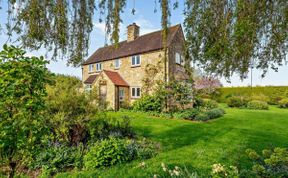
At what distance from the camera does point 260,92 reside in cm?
3111

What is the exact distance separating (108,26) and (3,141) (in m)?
2.12

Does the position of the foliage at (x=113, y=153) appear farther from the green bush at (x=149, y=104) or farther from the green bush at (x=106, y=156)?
the green bush at (x=149, y=104)

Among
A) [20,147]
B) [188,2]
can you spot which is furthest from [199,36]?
[20,147]

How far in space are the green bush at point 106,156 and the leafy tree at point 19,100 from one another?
91.8 inches

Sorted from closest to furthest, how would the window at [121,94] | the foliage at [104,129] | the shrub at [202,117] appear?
the foliage at [104,129]
the shrub at [202,117]
the window at [121,94]

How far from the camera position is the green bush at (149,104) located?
17.1m

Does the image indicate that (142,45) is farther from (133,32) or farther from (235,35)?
(235,35)

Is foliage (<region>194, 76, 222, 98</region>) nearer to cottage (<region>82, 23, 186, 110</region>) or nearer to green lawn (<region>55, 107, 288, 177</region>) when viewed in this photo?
green lawn (<region>55, 107, 288, 177</region>)

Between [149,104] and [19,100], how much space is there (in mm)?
14467

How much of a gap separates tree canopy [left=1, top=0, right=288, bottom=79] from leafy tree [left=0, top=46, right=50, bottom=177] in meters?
0.64

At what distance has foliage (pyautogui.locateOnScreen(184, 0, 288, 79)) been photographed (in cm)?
318

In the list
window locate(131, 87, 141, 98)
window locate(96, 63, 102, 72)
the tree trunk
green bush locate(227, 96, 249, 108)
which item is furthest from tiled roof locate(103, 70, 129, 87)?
the tree trunk

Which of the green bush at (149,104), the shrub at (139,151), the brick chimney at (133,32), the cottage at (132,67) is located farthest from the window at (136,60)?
the shrub at (139,151)

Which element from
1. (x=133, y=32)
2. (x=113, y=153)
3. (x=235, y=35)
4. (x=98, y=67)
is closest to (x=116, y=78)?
(x=98, y=67)
